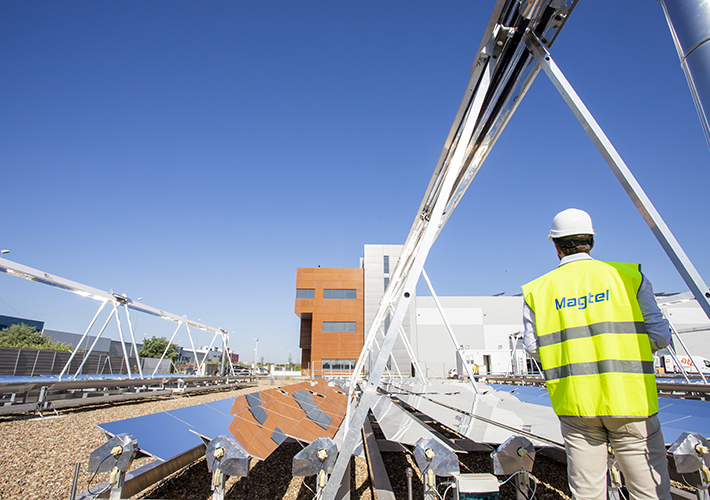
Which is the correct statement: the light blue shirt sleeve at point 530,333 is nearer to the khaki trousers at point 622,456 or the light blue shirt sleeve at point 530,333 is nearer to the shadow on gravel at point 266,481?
the khaki trousers at point 622,456

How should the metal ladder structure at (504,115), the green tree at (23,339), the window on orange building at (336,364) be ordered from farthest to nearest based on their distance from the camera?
the window on orange building at (336,364), the green tree at (23,339), the metal ladder structure at (504,115)

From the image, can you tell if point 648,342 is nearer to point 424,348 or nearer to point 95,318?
point 95,318

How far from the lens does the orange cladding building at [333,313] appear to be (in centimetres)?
3566

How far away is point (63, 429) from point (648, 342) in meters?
9.06

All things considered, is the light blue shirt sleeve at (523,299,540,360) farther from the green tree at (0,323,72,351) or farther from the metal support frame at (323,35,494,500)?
the green tree at (0,323,72,351)

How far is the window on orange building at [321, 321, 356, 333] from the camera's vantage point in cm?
3653

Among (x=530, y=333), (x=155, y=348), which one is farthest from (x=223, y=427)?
(x=155, y=348)

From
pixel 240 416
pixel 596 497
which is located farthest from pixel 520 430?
pixel 240 416

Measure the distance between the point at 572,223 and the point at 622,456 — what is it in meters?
1.06

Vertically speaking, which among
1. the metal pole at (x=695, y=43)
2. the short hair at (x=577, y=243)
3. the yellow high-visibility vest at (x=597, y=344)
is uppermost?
the metal pole at (x=695, y=43)

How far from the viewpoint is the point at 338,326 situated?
36.7 metres

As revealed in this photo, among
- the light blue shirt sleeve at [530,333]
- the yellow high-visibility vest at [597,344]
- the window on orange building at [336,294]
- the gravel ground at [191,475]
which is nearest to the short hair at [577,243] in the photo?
the yellow high-visibility vest at [597,344]

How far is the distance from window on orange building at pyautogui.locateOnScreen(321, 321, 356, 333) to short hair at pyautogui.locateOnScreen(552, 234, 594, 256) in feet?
117

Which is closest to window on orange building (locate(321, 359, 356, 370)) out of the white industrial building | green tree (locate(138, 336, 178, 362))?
the white industrial building
